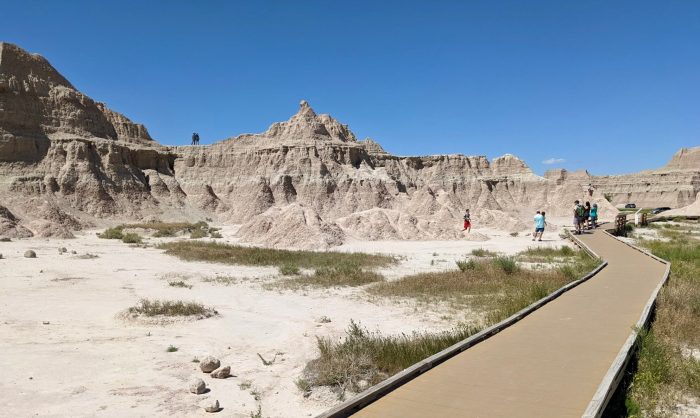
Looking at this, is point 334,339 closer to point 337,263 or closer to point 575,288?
point 575,288

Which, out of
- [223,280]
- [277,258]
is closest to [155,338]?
[223,280]

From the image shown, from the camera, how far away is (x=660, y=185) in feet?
309

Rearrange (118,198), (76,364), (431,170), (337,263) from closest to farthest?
(76,364) < (337,263) < (118,198) < (431,170)

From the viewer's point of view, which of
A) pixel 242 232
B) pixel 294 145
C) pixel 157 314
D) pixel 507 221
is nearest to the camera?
pixel 157 314

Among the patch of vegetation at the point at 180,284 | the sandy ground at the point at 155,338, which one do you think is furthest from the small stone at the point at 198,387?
the patch of vegetation at the point at 180,284

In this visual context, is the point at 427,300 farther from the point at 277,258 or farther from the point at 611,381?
the point at 277,258

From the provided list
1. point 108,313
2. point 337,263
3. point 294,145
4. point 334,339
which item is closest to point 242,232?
point 337,263

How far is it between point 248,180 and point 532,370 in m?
56.8

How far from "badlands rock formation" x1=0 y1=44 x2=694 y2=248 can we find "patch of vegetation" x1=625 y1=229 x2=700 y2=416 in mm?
18747

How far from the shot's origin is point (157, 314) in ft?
32.3

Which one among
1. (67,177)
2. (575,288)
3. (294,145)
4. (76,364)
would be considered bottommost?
(76,364)

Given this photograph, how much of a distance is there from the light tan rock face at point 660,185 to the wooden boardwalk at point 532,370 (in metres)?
96.5

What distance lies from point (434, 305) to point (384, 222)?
21.5m

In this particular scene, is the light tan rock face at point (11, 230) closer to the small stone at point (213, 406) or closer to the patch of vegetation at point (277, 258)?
the patch of vegetation at point (277, 258)
